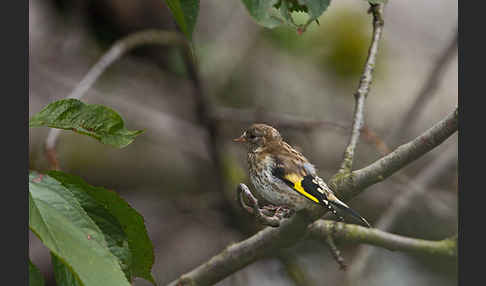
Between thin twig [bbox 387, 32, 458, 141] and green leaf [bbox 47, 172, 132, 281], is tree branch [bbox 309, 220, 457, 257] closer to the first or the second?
green leaf [bbox 47, 172, 132, 281]

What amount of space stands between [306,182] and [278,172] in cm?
4

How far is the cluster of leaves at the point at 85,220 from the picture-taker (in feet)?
2.12

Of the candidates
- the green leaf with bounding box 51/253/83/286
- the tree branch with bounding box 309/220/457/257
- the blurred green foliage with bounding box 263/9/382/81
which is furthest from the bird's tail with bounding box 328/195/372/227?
the blurred green foliage with bounding box 263/9/382/81

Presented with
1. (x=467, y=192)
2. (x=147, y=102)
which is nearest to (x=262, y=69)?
(x=147, y=102)

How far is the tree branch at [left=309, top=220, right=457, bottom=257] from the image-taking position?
2.83 feet

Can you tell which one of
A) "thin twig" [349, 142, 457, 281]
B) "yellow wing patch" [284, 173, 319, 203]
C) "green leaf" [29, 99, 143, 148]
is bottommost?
"thin twig" [349, 142, 457, 281]

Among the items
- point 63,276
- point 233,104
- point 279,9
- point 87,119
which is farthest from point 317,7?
point 233,104

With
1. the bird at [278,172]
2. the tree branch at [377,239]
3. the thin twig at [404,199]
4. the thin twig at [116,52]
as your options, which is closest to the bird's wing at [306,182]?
the bird at [278,172]

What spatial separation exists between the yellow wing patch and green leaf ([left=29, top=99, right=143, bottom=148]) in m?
0.20

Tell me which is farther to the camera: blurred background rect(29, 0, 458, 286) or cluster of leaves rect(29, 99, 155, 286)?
blurred background rect(29, 0, 458, 286)

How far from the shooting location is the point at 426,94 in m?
1.63

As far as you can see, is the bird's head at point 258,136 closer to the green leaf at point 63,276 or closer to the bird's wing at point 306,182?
the bird's wing at point 306,182

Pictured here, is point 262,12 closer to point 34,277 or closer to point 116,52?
point 34,277

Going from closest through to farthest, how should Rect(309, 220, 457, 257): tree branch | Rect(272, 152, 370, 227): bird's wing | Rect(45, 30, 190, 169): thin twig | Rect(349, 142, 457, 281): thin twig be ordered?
Rect(272, 152, 370, 227): bird's wing, Rect(309, 220, 457, 257): tree branch, Rect(349, 142, 457, 281): thin twig, Rect(45, 30, 190, 169): thin twig
